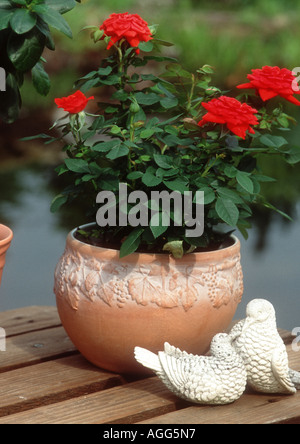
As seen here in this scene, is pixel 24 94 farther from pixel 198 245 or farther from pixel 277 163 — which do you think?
pixel 198 245

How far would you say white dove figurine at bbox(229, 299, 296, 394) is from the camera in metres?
1.55

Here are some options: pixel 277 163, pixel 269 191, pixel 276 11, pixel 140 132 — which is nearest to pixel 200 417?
pixel 140 132

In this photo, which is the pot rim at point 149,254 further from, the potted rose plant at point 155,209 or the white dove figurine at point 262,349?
the white dove figurine at point 262,349

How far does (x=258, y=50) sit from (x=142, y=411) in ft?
16.1

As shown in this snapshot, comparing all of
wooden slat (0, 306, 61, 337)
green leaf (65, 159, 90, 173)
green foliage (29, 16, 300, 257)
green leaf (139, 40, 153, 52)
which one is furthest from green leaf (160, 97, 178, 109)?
wooden slat (0, 306, 61, 337)

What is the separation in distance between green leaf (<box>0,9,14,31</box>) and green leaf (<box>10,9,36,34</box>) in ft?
0.05

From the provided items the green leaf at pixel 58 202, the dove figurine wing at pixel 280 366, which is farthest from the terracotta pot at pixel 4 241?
the dove figurine wing at pixel 280 366

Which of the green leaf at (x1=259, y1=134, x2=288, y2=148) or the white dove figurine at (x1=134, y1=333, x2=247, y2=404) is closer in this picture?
the white dove figurine at (x1=134, y1=333, x2=247, y2=404)

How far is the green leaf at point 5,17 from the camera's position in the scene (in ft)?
4.90

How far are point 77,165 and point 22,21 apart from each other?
13.4 inches

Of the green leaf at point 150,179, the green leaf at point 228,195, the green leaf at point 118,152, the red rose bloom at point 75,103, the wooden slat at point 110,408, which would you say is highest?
the red rose bloom at point 75,103

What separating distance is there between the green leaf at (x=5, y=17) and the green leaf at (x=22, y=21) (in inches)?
0.6

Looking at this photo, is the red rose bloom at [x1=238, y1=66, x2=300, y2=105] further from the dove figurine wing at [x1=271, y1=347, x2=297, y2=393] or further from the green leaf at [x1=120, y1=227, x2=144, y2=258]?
the dove figurine wing at [x1=271, y1=347, x2=297, y2=393]

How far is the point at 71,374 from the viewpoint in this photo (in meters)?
1.71
